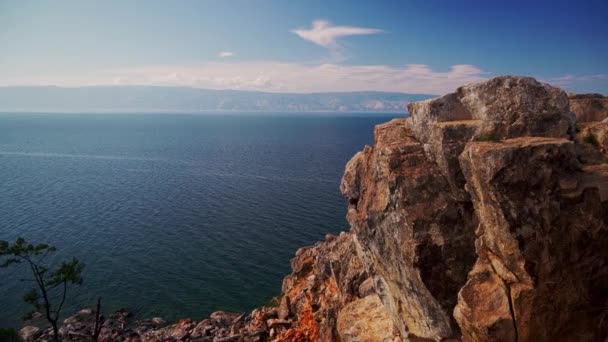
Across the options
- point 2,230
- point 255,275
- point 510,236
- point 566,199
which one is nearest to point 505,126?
point 566,199

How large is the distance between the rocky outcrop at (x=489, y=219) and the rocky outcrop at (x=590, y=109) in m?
6.68

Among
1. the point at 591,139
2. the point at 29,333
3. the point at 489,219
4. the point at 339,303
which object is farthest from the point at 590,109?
the point at 29,333

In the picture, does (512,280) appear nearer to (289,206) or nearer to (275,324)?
(275,324)

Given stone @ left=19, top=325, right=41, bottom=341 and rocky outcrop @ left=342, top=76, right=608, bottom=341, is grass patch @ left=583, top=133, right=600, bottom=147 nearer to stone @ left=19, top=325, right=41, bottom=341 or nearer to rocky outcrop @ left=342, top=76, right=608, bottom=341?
rocky outcrop @ left=342, top=76, right=608, bottom=341

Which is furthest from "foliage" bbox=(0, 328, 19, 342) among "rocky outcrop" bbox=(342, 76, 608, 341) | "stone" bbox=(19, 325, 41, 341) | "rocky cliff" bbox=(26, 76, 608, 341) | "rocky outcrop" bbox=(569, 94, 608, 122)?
"rocky outcrop" bbox=(569, 94, 608, 122)

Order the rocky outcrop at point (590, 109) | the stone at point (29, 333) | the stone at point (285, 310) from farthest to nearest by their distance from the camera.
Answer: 1. the stone at point (29, 333)
2. the stone at point (285, 310)
3. the rocky outcrop at point (590, 109)

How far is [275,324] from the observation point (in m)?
43.9

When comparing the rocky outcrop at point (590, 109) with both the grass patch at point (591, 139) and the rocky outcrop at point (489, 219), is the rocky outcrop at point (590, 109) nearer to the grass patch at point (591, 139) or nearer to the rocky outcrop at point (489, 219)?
the grass patch at point (591, 139)

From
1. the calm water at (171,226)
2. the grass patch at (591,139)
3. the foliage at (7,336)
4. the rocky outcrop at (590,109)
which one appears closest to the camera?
the grass patch at (591,139)

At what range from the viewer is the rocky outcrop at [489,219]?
16.0 m

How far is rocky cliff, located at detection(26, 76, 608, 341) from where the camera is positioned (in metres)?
16.0

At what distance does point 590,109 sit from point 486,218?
13.7 metres

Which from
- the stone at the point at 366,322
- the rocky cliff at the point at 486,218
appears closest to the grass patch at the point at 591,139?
the rocky cliff at the point at 486,218

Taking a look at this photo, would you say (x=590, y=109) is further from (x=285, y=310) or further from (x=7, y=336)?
(x=7, y=336)
